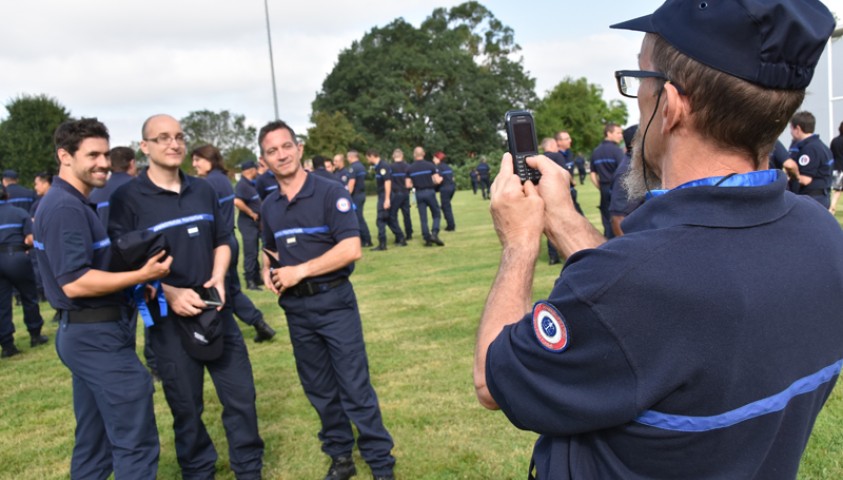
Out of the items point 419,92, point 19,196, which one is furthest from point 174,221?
point 419,92

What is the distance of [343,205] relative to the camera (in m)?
4.15

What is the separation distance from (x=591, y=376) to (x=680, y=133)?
1.79 ft

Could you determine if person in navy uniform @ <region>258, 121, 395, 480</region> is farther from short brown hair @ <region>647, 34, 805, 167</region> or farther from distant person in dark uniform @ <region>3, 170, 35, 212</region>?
distant person in dark uniform @ <region>3, 170, 35, 212</region>

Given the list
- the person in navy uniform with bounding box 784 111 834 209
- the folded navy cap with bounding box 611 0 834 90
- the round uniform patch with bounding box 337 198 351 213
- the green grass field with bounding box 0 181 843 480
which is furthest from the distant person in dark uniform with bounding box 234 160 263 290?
the folded navy cap with bounding box 611 0 834 90

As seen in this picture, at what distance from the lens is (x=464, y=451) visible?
4207 mm

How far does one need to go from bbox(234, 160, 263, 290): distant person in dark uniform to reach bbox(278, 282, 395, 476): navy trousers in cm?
669

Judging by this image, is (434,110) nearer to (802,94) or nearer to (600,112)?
(600,112)

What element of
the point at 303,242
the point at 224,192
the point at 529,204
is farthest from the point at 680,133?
the point at 224,192

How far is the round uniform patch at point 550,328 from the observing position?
1128 mm

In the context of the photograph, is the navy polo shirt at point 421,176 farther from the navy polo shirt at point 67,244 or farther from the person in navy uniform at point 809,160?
the navy polo shirt at point 67,244

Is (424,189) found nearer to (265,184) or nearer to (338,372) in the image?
(265,184)

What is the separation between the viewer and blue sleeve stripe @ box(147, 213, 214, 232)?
3846 millimetres

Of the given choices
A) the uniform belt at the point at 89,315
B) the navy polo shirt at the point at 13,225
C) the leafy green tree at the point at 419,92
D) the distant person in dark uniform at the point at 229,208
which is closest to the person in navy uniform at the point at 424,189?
the distant person in dark uniform at the point at 229,208

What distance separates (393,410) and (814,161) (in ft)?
24.3
